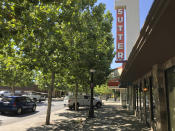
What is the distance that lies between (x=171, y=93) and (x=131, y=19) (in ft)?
95.0

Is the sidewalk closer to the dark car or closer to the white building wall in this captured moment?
the dark car

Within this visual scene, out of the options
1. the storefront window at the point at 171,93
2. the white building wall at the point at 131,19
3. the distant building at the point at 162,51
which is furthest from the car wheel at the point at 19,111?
the white building wall at the point at 131,19

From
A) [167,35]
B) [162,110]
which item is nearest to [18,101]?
[162,110]

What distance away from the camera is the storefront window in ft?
20.0

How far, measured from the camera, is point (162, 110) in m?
6.84

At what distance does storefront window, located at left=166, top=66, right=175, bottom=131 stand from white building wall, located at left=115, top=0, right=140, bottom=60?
83.5ft

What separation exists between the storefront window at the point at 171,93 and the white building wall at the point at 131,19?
25.5 m

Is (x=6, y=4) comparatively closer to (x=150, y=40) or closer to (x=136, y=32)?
(x=150, y=40)

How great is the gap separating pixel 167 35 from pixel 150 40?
1.64 ft

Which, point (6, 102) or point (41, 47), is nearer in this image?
point (41, 47)

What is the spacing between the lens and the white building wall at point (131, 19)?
31.8m

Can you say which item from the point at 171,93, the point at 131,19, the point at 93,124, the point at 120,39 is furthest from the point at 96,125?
the point at 131,19

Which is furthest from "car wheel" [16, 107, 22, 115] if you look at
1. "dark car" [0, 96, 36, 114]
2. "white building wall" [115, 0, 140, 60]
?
Answer: "white building wall" [115, 0, 140, 60]

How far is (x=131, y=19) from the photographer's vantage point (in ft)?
108
